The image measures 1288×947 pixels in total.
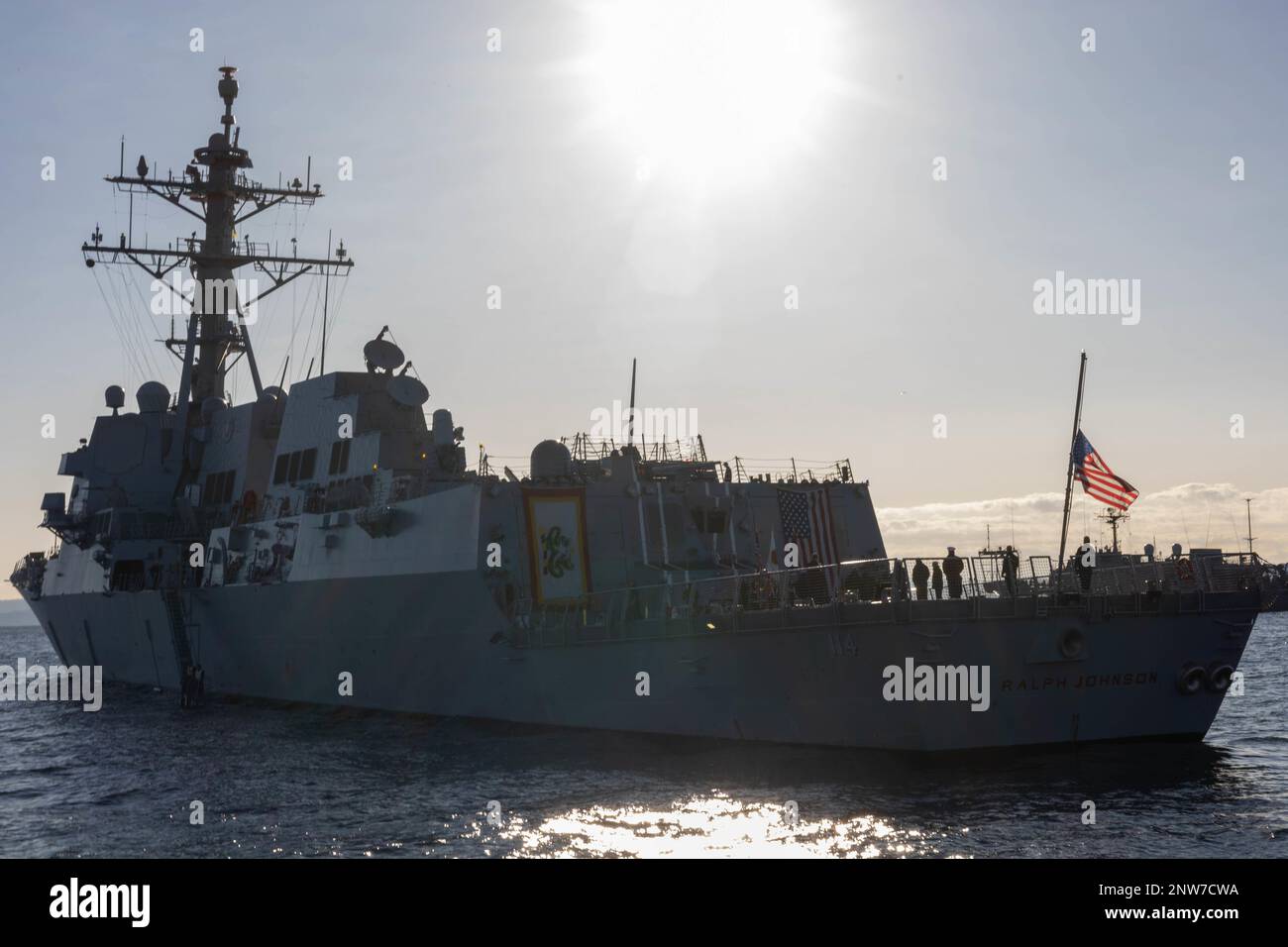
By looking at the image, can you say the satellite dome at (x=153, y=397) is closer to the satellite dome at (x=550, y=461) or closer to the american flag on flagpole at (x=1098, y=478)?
the satellite dome at (x=550, y=461)

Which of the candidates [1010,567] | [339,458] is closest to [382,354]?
[339,458]

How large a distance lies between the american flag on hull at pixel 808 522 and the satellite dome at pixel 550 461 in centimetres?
547

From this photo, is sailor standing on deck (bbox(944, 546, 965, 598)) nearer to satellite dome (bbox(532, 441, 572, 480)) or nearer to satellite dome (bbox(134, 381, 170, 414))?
satellite dome (bbox(532, 441, 572, 480))

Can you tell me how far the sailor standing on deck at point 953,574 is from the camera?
20.5 meters

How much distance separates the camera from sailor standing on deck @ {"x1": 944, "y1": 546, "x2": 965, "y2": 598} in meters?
20.5

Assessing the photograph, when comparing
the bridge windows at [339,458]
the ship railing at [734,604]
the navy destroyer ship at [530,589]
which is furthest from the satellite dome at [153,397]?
the ship railing at [734,604]

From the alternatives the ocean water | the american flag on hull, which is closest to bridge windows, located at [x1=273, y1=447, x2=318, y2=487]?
the ocean water

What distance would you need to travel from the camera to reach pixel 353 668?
29328 mm

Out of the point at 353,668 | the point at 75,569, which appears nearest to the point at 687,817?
the point at 353,668

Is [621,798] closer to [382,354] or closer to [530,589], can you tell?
[530,589]

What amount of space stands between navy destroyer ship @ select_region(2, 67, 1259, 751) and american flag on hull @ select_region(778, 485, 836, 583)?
0.05m

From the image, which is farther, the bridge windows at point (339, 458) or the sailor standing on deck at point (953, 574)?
the bridge windows at point (339, 458)
